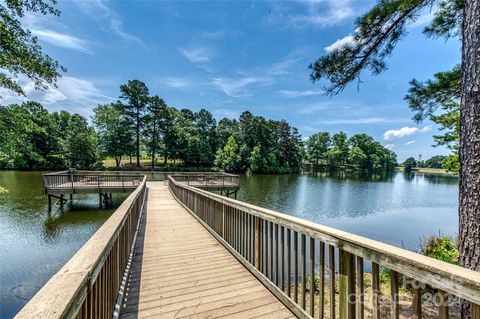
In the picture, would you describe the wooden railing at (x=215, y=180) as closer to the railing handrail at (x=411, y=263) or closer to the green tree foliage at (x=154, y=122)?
the railing handrail at (x=411, y=263)

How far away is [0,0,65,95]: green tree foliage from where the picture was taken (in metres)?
7.01

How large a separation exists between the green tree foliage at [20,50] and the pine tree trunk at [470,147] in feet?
34.6

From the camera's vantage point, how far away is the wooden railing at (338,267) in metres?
1.14

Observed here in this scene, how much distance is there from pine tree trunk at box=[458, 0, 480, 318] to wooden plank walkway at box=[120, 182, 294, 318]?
183 cm

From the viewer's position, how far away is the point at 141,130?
3934 cm

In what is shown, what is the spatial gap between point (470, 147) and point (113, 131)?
135 ft

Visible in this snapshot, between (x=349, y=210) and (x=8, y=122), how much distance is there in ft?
59.0

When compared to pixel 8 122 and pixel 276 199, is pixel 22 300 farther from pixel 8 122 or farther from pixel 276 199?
pixel 276 199

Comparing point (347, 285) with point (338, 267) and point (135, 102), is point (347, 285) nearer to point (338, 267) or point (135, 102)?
point (338, 267)

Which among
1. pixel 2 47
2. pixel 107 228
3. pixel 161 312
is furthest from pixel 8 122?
pixel 161 312

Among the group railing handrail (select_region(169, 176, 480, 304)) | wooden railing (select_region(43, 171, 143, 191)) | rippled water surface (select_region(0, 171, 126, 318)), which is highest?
railing handrail (select_region(169, 176, 480, 304))

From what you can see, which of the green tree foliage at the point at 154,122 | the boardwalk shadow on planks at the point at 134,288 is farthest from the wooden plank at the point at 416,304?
the green tree foliage at the point at 154,122

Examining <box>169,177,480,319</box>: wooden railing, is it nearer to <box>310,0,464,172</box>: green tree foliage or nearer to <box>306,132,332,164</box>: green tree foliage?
<box>310,0,464,172</box>: green tree foliage

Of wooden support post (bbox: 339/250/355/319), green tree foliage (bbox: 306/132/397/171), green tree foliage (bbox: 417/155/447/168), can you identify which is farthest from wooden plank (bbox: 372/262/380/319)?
green tree foliage (bbox: 417/155/447/168)
